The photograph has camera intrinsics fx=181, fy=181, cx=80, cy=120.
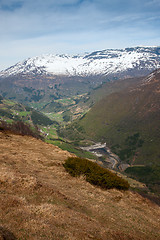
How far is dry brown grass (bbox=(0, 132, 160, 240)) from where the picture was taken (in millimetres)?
20469

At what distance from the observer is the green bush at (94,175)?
45.8 metres

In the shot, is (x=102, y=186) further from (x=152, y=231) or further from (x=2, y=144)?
(x=2, y=144)

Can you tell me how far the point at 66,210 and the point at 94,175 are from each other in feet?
67.8

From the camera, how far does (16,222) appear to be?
66.7ft

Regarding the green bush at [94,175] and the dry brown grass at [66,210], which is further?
the green bush at [94,175]

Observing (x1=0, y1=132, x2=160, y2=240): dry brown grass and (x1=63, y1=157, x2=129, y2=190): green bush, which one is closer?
(x1=0, y1=132, x2=160, y2=240): dry brown grass

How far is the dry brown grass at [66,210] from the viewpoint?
20.5 meters

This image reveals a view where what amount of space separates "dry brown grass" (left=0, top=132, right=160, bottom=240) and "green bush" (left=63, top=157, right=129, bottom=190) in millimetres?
1882

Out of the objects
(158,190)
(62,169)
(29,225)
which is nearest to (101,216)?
(29,225)

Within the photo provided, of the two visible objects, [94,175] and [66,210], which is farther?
[94,175]

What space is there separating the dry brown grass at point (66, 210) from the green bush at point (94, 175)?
6.18 feet

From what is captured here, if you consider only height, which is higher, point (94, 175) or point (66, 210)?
point (66, 210)

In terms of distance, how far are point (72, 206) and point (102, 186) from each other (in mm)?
17445

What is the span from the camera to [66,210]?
26.8m
